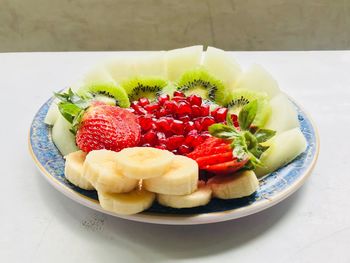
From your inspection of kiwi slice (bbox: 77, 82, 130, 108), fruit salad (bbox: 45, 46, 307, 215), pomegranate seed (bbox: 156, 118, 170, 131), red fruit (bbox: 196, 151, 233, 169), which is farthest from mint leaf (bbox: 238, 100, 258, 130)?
kiwi slice (bbox: 77, 82, 130, 108)

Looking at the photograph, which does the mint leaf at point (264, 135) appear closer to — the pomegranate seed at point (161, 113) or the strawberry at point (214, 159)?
the strawberry at point (214, 159)

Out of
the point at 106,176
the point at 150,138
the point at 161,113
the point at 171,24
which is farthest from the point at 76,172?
the point at 171,24

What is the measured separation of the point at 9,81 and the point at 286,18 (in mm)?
1566

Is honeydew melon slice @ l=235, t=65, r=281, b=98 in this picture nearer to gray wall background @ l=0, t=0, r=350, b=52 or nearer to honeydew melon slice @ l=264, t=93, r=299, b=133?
honeydew melon slice @ l=264, t=93, r=299, b=133

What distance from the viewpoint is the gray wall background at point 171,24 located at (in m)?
2.78

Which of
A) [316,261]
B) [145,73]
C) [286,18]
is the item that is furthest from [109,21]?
[316,261]

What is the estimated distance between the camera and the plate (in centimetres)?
104

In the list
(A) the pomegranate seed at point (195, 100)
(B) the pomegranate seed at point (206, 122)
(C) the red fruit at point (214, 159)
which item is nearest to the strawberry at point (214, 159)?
(C) the red fruit at point (214, 159)

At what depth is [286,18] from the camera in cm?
283

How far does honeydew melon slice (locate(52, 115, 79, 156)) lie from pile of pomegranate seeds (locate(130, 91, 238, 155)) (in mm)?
166

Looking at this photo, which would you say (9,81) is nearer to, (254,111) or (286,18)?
(254,111)

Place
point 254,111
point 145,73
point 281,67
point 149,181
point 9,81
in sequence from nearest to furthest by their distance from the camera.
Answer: point 149,181
point 254,111
point 145,73
point 9,81
point 281,67

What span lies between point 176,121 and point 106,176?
0.36 metres

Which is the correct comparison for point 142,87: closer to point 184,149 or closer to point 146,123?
point 146,123
